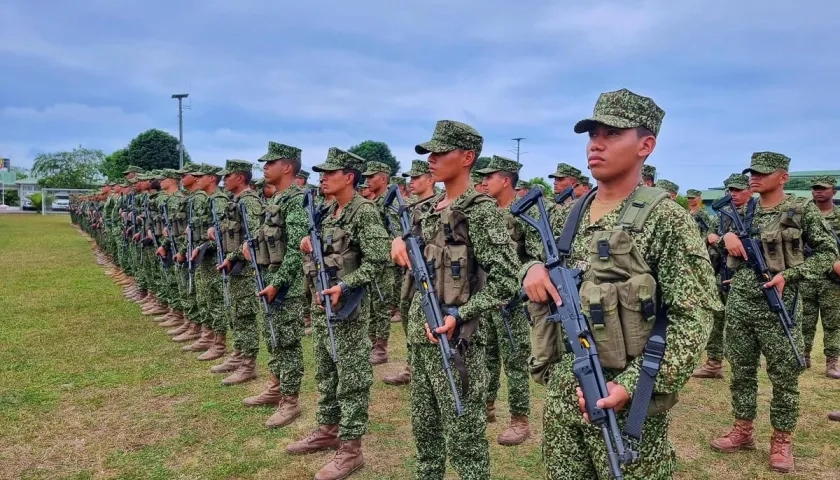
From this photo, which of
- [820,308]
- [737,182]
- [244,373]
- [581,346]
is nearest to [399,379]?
[244,373]

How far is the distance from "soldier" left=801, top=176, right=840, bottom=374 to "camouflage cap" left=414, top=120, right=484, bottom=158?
551cm

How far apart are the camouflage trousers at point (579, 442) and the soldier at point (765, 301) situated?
112 inches

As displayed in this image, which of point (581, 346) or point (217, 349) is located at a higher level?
point (581, 346)

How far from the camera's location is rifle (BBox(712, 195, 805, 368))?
448 centimetres

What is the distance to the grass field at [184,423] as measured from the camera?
4496 millimetres

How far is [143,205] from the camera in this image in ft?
38.0

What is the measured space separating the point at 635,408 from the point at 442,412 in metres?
1.59

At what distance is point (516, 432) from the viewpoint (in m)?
→ 5.00

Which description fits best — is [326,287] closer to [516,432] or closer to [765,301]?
[516,432]

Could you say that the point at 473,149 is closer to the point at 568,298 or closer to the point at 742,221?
the point at 568,298

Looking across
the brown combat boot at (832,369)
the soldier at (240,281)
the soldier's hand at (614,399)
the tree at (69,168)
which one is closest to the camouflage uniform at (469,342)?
the soldier's hand at (614,399)

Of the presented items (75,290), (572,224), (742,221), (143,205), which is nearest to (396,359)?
(742,221)

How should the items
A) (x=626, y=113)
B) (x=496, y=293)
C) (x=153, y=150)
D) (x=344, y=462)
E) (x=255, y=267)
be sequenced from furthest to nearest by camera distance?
(x=153, y=150) < (x=255, y=267) < (x=344, y=462) < (x=496, y=293) < (x=626, y=113)

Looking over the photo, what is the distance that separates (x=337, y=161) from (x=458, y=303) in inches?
70.9
